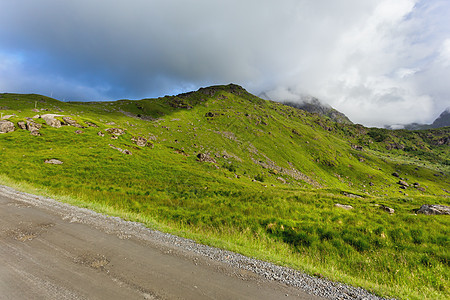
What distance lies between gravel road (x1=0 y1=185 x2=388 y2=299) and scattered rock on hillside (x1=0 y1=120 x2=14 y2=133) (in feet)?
198

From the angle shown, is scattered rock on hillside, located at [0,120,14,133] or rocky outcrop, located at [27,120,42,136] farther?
rocky outcrop, located at [27,120,42,136]

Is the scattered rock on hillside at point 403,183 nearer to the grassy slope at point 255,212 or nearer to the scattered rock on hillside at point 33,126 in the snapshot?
the grassy slope at point 255,212

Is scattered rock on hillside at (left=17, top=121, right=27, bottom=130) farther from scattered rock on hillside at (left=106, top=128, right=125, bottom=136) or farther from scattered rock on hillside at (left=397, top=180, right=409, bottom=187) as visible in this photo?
scattered rock on hillside at (left=397, top=180, right=409, bottom=187)

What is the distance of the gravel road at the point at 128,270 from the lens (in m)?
5.75

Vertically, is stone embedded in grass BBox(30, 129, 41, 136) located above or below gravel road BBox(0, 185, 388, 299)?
above

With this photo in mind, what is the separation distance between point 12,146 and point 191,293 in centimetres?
5873

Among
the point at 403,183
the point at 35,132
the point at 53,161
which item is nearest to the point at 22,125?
the point at 35,132

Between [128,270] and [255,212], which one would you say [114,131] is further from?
[128,270]

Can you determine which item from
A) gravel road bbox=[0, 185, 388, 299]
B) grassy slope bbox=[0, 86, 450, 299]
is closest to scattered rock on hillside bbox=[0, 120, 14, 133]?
grassy slope bbox=[0, 86, 450, 299]

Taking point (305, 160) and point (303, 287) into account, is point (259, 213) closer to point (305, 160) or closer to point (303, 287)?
point (303, 287)

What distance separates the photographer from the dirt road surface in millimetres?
5695

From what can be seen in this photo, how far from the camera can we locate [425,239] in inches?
468

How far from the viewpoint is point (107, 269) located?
669 centimetres

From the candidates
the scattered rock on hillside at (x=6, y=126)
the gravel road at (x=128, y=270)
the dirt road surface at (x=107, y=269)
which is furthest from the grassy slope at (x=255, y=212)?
the scattered rock on hillside at (x=6, y=126)
